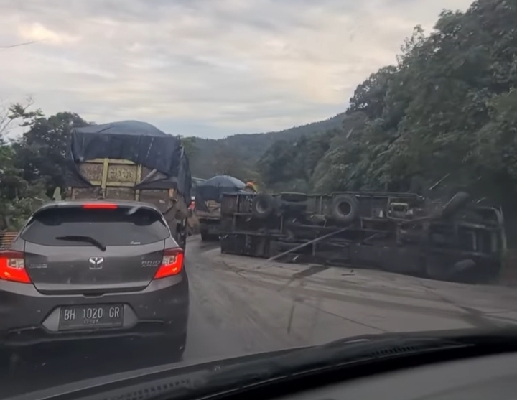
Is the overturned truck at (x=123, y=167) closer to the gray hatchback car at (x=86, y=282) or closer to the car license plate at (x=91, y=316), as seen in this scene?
the gray hatchback car at (x=86, y=282)

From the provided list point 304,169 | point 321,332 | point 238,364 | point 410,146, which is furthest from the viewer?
point 304,169

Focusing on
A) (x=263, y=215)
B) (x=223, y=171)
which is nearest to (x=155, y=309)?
(x=263, y=215)

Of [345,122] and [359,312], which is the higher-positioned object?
[345,122]

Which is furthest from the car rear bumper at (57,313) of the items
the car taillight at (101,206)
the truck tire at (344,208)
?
the truck tire at (344,208)

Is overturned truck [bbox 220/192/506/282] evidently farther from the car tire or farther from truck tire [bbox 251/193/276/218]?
the car tire

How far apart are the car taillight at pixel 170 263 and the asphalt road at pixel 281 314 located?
2.32 ft

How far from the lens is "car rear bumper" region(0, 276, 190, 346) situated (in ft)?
18.9

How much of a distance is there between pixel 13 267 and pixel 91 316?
2.45ft

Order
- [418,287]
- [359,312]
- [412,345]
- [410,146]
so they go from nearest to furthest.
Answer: [412,345] < [359,312] < [418,287] < [410,146]

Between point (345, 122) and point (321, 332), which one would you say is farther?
point (345, 122)

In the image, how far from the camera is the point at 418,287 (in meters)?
13.3

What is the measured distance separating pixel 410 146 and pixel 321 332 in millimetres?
13847

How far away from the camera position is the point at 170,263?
6195mm

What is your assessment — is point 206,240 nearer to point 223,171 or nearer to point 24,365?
point 24,365
